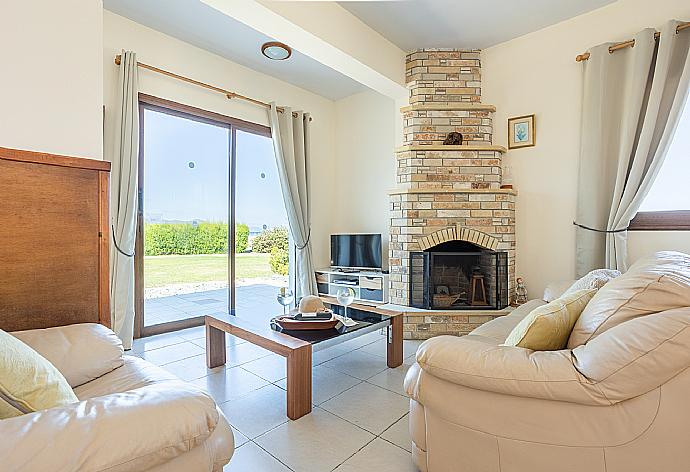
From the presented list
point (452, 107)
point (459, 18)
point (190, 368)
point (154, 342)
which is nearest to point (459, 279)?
point (452, 107)

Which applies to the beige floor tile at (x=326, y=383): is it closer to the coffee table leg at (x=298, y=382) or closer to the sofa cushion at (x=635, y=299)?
the coffee table leg at (x=298, y=382)

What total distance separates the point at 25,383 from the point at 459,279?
3.42 m

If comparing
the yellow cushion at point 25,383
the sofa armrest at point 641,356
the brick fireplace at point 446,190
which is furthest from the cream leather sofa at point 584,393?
the brick fireplace at point 446,190

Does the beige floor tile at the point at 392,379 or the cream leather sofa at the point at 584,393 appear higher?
the cream leather sofa at the point at 584,393

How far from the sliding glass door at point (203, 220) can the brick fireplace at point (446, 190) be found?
5.56 ft

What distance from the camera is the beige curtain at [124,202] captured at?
10.3ft

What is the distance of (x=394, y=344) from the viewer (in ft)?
9.05

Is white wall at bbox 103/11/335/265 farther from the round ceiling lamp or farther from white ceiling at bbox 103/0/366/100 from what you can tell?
the round ceiling lamp

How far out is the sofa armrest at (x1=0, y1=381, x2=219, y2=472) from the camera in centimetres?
73

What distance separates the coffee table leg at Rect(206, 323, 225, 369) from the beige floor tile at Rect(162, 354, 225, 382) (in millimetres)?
49

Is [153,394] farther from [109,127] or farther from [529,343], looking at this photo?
[109,127]

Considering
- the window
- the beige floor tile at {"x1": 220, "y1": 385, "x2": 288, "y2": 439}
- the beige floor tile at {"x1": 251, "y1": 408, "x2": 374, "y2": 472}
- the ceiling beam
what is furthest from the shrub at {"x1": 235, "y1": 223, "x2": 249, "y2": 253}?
the window

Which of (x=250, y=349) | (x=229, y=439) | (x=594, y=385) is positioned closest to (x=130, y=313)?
(x=250, y=349)

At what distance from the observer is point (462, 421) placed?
133 centimetres
